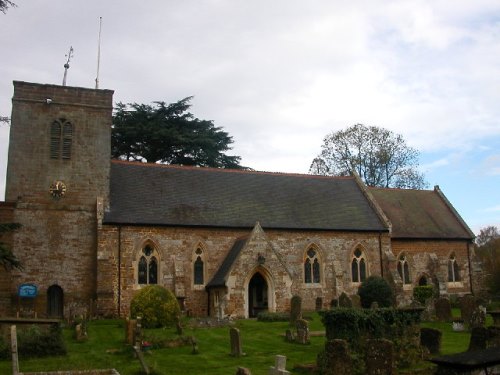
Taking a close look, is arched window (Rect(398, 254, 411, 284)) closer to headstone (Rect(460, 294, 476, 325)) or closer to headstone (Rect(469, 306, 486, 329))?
headstone (Rect(460, 294, 476, 325))

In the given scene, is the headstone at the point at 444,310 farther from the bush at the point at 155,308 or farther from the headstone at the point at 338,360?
the headstone at the point at 338,360

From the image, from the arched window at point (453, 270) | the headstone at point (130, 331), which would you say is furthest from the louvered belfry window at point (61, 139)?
the arched window at point (453, 270)

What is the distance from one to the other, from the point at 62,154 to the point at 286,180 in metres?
15.2

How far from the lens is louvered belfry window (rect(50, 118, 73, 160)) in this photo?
3090cm

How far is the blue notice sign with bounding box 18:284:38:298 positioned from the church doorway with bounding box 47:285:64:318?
2.81ft

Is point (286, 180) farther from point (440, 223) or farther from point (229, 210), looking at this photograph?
point (440, 223)

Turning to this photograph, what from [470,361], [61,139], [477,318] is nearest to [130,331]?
[470,361]

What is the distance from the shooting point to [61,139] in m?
31.1

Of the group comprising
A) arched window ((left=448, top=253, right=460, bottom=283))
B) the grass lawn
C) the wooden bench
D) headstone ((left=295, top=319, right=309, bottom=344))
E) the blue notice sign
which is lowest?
the grass lawn

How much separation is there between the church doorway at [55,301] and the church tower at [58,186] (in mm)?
49

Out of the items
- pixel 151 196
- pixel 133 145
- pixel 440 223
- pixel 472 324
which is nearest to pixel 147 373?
pixel 472 324

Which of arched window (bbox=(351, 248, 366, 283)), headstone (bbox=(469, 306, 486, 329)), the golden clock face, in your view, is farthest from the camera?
arched window (bbox=(351, 248, 366, 283))

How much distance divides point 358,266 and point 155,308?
15856 millimetres

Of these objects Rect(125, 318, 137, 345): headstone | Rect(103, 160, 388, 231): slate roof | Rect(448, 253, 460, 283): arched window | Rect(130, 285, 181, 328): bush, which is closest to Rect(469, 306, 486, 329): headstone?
Rect(103, 160, 388, 231): slate roof
